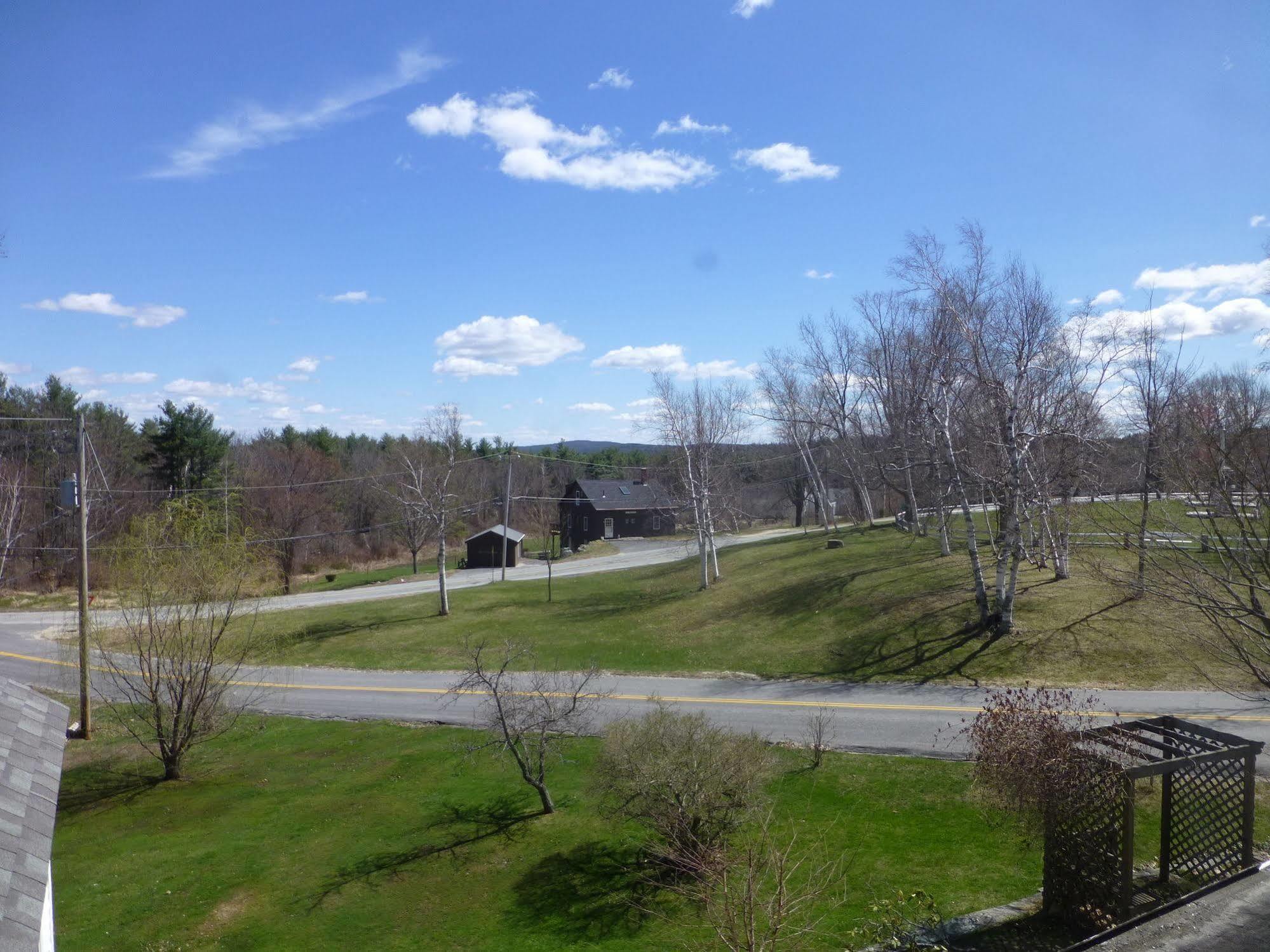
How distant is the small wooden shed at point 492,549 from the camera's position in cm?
5303

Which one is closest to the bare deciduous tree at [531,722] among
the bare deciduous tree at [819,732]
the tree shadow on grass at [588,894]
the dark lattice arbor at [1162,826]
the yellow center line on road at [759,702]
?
the yellow center line on road at [759,702]

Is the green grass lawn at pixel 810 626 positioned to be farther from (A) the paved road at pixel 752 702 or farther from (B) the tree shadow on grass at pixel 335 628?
(A) the paved road at pixel 752 702

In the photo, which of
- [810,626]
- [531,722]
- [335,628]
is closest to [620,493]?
[335,628]

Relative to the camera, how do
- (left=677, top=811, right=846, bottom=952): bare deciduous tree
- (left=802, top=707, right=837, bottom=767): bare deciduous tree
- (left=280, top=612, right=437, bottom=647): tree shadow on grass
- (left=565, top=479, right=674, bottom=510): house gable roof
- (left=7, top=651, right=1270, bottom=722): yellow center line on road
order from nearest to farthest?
(left=677, top=811, right=846, bottom=952): bare deciduous tree → (left=802, top=707, right=837, bottom=767): bare deciduous tree → (left=7, top=651, right=1270, bottom=722): yellow center line on road → (left=280, top=612, right=437, bottom=647): tree shadow on grass → (left=565, top=479, right=674, bottom=510): house gable roof

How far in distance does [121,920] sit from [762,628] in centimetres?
1887

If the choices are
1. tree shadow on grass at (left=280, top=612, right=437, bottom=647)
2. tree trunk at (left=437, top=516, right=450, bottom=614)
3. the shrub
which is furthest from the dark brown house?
the shrub

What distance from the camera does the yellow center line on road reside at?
15.3 metres

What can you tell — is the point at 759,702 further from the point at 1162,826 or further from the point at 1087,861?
the point at 1162,826

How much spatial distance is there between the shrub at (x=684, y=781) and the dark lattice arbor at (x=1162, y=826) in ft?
12.5

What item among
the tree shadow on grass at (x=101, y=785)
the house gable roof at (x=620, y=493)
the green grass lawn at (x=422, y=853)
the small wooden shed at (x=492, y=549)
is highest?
the house gable roof at (x=620, y=493)

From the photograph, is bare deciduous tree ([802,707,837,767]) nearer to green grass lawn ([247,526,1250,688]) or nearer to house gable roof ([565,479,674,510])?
green grass lawn ([247,526,1250,688])

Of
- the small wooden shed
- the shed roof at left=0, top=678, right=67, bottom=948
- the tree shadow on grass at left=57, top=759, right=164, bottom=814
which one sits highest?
the shed roof at left=0, top=678, right=67, bottom=948

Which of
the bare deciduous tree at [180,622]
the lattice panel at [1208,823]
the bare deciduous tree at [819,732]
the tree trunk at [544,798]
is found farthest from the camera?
the bare deciduous tree at [180,622]

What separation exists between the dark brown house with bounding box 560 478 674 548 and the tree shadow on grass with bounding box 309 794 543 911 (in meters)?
52.5
